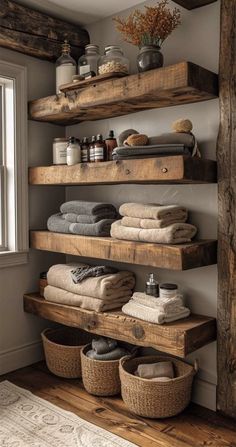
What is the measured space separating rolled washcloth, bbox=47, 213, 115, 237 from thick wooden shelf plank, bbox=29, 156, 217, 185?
9.9 inches

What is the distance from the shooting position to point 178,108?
8.43 feet

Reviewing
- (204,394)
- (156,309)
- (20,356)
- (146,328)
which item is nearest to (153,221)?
(156,309)

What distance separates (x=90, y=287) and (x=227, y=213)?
3.03ft

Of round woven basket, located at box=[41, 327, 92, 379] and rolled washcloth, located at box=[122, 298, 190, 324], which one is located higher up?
rolled washcloth, located at box=[122, 298, 190, 324]

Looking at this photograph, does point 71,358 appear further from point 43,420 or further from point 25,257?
point 25,257

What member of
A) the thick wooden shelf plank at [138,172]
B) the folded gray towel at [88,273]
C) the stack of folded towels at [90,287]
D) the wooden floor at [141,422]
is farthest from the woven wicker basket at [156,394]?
the thick wooden shelf plank at [138,172]

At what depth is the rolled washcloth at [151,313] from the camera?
2330mm

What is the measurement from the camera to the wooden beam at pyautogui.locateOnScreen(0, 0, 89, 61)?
2707 mm

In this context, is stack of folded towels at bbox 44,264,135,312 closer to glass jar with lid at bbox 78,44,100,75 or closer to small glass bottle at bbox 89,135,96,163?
small glass bottle at bbox 89,135,96,163

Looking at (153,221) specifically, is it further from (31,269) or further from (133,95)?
(31,269)

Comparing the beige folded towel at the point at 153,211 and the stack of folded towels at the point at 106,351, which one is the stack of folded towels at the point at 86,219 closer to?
the beige folded towel at the point at 153,211

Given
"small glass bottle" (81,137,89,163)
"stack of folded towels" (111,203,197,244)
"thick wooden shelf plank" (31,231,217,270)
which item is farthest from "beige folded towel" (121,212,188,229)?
"small glass bottle" (81,137,89,163)

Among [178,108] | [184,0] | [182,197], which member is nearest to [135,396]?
[182,197]

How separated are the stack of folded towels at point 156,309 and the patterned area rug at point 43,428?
0.61 m
